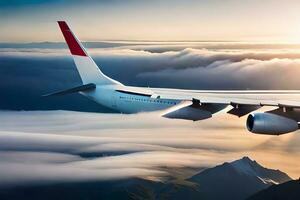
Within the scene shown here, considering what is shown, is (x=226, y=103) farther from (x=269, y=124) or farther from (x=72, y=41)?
(x=72, y=41)

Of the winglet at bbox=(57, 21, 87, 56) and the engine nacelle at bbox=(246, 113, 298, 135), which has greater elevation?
the winglet at bbox=(57, 21, 87, 56)

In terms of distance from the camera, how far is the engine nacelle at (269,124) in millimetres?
28359

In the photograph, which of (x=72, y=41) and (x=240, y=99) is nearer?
(x=240, y=99)

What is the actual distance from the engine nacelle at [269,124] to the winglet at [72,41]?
21586 millimetres

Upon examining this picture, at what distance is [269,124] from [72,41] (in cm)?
2269

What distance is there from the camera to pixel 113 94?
142 ft

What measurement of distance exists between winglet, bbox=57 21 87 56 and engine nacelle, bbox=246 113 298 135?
70.8 feet

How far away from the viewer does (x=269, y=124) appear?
2856cm

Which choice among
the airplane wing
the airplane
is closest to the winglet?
the airplane

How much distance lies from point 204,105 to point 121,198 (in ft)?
238

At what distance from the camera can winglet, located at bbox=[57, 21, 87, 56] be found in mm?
46281

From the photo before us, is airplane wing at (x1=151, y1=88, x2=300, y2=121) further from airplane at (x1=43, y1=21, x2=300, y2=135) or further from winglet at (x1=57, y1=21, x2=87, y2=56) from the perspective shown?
winglet at (x1=57, y1=21, x2=87, y2=56)

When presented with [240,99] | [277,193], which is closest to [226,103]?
[240,99]

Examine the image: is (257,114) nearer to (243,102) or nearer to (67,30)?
(243,102)
